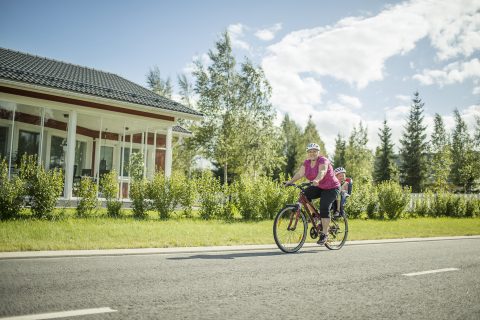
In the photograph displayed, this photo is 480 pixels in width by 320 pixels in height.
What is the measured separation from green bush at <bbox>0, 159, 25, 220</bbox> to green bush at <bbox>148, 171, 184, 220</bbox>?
3.73m

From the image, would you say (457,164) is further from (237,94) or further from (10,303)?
(10,303)

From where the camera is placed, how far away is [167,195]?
12195 millimetres

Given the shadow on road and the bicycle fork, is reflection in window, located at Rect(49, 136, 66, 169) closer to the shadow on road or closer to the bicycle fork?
the shadow on road

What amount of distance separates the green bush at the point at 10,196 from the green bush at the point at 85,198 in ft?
5.33

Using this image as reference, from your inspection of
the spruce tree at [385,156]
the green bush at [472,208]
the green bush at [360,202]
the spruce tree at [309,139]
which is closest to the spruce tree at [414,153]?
the spruce tree at [385,156]

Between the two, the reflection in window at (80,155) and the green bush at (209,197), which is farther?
the reflection in window at (80,155)

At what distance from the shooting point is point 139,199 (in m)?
11.9

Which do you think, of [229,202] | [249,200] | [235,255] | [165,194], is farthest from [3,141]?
[235,255]

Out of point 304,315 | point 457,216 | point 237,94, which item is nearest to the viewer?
point 304,315

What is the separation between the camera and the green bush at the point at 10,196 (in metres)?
9.30

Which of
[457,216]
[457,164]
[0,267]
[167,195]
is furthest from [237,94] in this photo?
[457,164]

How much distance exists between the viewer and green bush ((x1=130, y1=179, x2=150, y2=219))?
469 inches

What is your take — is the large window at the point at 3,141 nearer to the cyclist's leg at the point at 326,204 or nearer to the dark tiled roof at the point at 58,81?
the dark tiled roof at the point at 58,81

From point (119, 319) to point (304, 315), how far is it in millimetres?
1639
